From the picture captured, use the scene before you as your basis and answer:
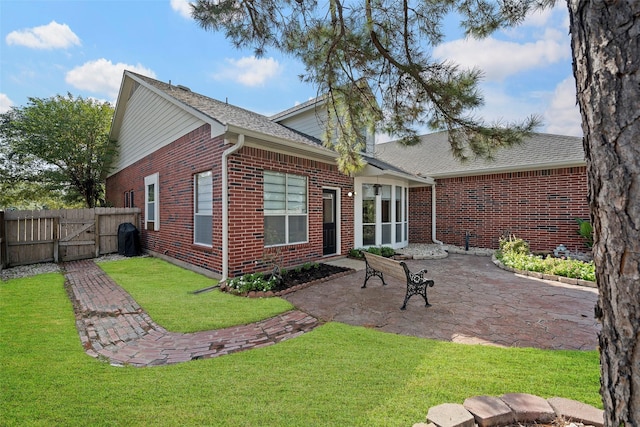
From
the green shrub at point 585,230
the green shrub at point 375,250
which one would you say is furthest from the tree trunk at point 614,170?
the green shrub at point 585,230

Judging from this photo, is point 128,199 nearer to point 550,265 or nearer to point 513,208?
point 550,265

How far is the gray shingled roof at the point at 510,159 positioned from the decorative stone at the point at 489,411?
6.33 meters

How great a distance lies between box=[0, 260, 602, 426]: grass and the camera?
220 centimetres

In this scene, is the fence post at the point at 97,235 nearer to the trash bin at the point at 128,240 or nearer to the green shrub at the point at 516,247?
the trash bin at the point at 128,240


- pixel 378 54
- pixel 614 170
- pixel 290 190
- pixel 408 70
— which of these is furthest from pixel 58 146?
pixel 614 170

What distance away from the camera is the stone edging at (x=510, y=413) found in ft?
6.52

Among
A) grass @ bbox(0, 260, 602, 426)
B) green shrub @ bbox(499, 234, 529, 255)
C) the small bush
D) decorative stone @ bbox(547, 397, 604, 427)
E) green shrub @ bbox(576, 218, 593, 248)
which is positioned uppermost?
green shrub @ bbox(576, 218, 593, 248)

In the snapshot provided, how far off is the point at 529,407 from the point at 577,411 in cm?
30

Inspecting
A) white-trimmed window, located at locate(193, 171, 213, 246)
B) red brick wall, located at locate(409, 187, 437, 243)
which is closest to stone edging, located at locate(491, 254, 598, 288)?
red brick wall, located at locate(409, 187, 437, 243)

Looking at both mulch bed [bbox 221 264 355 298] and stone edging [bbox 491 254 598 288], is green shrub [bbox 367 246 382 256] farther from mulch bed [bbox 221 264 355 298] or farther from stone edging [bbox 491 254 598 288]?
stone edging [bbox 491 254 598 288]

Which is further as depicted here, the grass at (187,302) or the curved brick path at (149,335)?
the grass at (187,302)

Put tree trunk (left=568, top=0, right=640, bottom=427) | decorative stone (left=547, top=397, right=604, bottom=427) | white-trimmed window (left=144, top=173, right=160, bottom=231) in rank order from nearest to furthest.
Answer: tree trunk (left=568, top=0, right=640, bottom=427) → decorative stone (left=547, top=397, right=604, bottom=427) → white-trimmed window (left=144, top=173, right=160, bottom=231)

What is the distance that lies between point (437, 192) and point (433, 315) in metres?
8.83

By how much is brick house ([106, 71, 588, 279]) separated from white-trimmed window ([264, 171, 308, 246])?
0.03 meters
